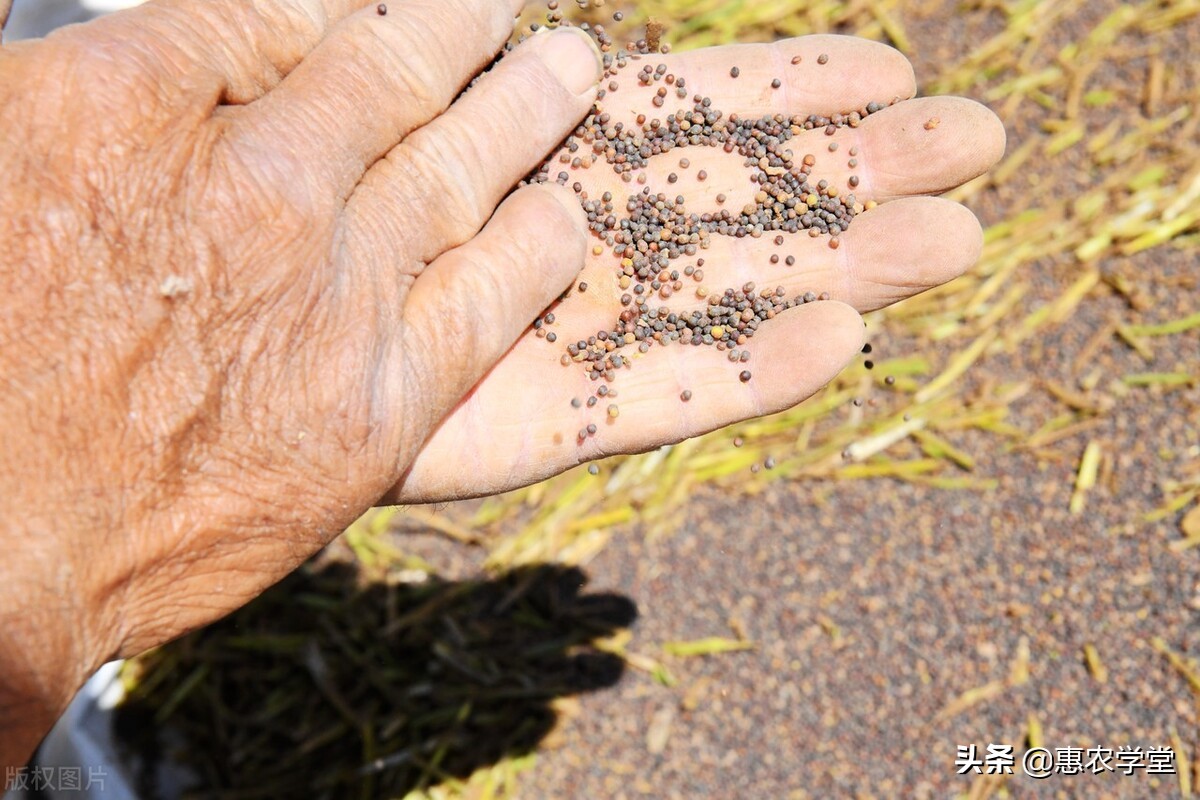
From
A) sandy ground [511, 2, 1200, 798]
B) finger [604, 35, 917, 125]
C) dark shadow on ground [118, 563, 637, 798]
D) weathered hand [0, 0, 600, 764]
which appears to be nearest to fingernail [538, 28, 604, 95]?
weathered hand [0, 0, 600, 764]

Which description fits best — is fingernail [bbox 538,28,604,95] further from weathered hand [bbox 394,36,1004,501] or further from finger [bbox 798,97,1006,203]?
finger [bbox 798,97,1006,203]

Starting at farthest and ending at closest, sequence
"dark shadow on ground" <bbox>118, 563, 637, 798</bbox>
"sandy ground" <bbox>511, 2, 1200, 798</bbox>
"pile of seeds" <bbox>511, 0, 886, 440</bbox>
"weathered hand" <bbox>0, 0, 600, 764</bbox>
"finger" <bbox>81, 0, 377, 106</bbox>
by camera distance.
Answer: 1. "dark shadow on ground" <bbox>118, 563, 637, 798</bbox>
2. "sandy ground" <bbox>511, 2, 1200, 798</bbox>
3. "pile of seeds" <bbox>511, 0, 886, 440</bbox>
4. "finger" <bbox>81, 0, 377, 106</bbox>
5. "weathered hand" <bbox>0, 0, 600, 764</bbox>

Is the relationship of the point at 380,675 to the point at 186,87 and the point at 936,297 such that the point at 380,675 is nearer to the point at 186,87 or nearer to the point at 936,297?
the point at 186,87

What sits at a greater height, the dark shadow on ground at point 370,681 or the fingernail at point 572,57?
the fingernail at point 572,57

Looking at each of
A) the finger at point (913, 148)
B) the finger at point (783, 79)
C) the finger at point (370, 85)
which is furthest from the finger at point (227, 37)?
the finger at point (913, 148)

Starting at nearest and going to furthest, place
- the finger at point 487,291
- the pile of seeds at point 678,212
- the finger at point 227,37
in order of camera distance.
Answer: the finger at point 227,37
the finger at point 487,291
the pile of seeds at point 678,212

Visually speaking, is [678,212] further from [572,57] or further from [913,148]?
[913,148]

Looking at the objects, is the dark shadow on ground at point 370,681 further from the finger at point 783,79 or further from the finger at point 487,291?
the finger at point 783,79
